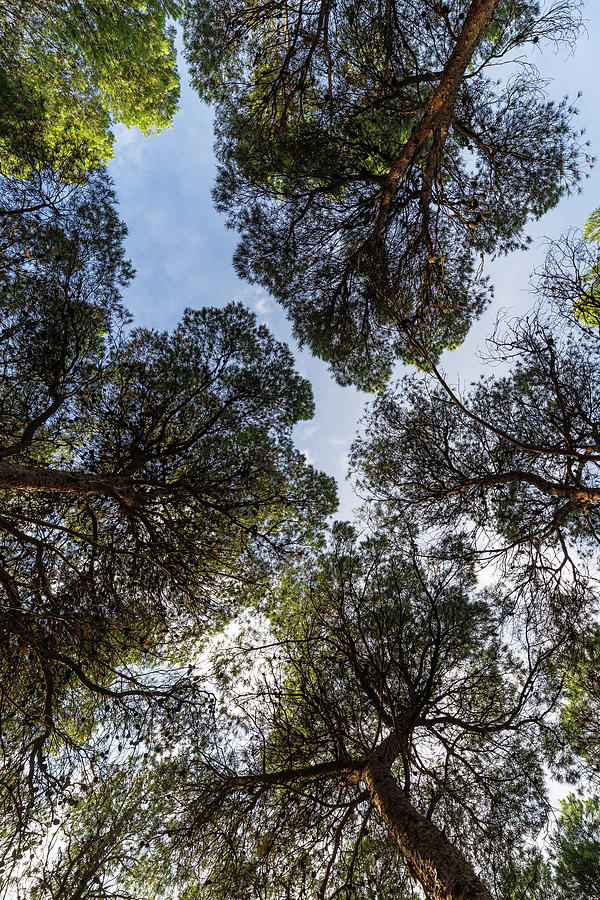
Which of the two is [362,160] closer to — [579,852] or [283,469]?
[283,469]

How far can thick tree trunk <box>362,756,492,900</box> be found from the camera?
3.17 m

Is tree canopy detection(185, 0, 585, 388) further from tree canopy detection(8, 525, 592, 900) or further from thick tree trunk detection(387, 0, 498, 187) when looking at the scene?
tree canopy detection(8, 525, 592, 900)

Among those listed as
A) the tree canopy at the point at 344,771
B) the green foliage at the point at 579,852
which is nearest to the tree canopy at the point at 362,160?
the tree canopy at the point at 344,771

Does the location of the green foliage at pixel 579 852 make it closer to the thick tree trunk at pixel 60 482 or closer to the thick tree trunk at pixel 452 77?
the thick tree trunk at pixel 60 482

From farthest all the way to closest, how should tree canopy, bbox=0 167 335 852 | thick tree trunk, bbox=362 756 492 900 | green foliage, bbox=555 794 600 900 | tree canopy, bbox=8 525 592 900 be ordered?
green foliage, bbox=555 794 600 900, tree canopy, bbox=0 167 335 852, tree canopy, bbox=8 525 592 900, thick tree trunk, bbox=362 756 492 900

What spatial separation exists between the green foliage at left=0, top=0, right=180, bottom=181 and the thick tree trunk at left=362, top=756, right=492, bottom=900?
9092 millimetres

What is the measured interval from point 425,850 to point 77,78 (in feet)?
39.1

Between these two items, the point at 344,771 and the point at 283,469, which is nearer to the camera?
the point at 344,771

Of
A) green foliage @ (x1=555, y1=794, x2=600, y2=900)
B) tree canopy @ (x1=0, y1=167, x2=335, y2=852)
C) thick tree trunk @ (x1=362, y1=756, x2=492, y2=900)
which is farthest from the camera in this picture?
green foliage @ (x1=555, y1=794, x2=600, y2=900)

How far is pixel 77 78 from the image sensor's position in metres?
7.60

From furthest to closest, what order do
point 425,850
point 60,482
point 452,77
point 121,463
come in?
point 121,463 → point 60,482 → point 452,77 → point 425,850

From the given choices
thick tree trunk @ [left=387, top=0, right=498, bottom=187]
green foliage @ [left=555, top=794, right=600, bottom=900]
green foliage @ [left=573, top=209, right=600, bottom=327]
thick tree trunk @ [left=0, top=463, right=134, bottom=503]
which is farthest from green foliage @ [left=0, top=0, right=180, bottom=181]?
green foliage @ [left=555, top=794, right=600, bottom=900]

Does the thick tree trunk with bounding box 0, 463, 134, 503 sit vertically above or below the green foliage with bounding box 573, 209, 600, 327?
above

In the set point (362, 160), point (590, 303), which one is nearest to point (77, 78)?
point (362, 160)
